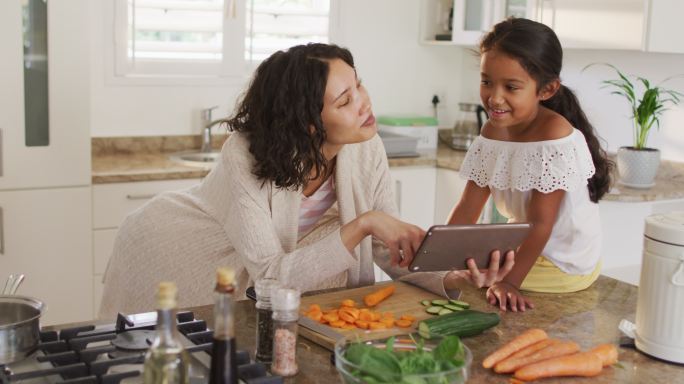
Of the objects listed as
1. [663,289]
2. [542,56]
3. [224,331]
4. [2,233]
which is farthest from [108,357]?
[2,233]

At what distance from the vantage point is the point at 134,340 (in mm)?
1584

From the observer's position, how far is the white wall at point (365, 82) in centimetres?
408

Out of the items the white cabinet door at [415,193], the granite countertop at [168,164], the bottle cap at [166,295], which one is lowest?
the white cabinet door at [415,193]

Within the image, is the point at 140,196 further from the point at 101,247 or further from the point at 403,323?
the point at 403,323

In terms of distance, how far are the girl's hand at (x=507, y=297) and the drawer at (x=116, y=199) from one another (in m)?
1.96

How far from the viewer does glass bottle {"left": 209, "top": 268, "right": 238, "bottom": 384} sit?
115 cm

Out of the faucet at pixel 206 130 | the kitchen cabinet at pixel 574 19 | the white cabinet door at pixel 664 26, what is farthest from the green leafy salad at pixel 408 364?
the faucet at pixel 206 130

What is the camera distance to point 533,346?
64.6 inches

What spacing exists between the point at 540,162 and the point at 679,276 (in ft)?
1.95

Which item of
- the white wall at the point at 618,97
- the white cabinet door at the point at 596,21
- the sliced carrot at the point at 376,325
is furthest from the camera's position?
the white wall at the point at 618,97

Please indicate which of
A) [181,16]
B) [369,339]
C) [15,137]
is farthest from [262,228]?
[181,16]

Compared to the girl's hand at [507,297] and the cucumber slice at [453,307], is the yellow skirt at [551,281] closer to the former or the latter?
the girl's hand at [507,297]

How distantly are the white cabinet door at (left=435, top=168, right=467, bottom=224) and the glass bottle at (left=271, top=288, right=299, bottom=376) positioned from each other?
2696 mm

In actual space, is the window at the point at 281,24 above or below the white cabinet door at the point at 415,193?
above
